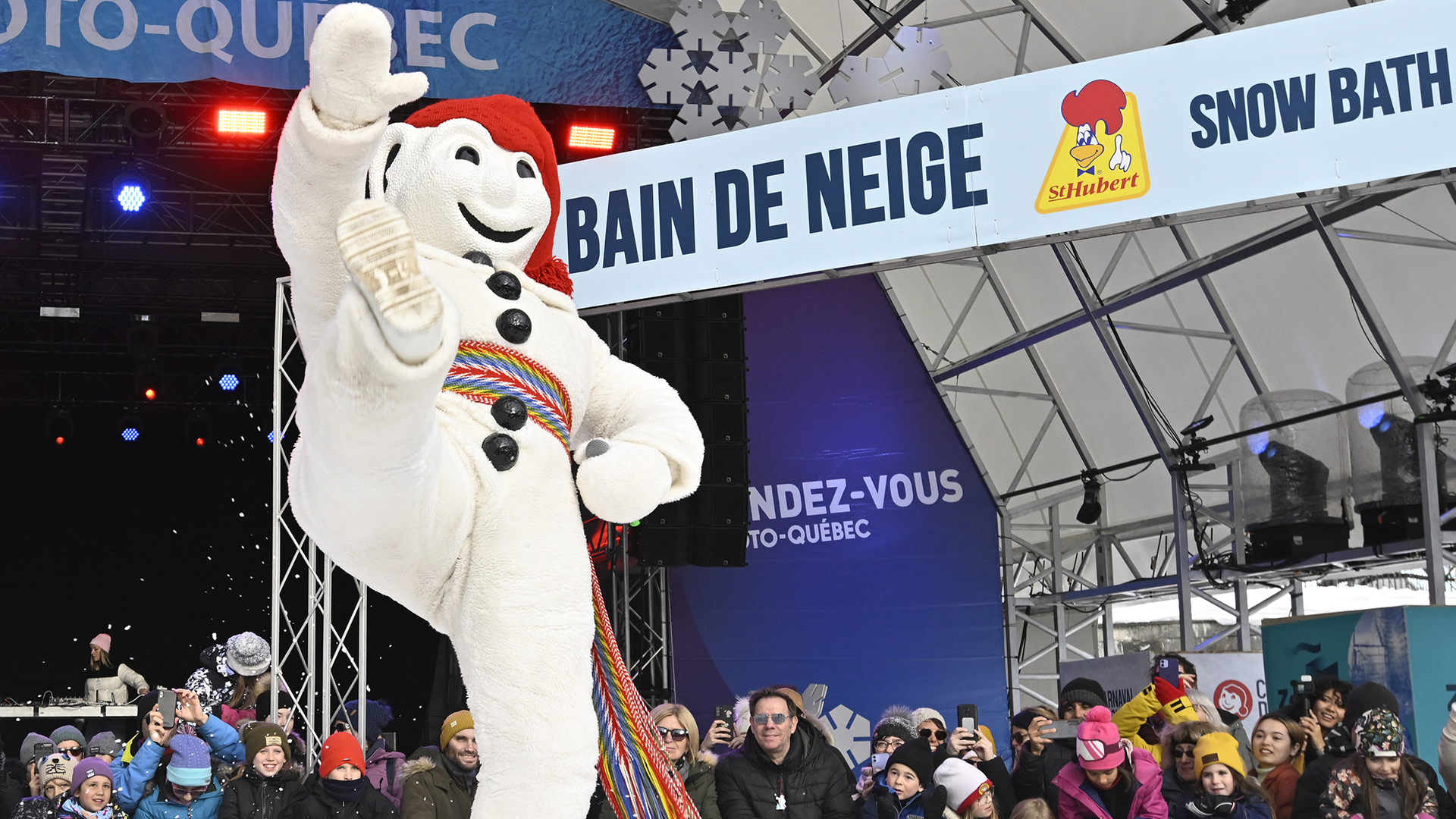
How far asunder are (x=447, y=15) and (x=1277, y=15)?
12.7 feet

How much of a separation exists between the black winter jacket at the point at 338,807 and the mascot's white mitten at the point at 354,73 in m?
3.65

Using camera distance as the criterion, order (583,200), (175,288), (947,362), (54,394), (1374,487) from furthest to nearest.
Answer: (54,394) → (175,288) → (947,362) → (1374,487) → (583,200)

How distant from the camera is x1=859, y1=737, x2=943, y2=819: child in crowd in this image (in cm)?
451

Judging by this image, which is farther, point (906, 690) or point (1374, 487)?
point (906, 690)

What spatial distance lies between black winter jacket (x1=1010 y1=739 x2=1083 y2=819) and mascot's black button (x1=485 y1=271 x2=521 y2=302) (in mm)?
3395

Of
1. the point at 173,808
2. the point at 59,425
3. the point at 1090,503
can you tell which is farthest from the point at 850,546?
the point at 59,425

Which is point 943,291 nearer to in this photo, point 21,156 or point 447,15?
point 447,15

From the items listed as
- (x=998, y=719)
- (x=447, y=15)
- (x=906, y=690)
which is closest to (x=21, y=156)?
(x=447, y=15)

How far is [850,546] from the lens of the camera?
9562 mm

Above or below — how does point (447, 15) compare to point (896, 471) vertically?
above

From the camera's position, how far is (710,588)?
9.50 metres

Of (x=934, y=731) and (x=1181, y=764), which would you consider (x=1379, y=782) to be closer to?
(x=1181, y=764)

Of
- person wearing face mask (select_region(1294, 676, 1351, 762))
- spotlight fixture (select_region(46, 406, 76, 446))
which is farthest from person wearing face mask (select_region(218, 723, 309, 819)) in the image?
spotlight fixture (select_region(46, 406, 76, 446))

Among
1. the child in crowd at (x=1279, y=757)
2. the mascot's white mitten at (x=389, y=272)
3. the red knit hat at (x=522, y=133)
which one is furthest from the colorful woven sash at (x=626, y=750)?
the child in crowd at (x=1279, y=757)
